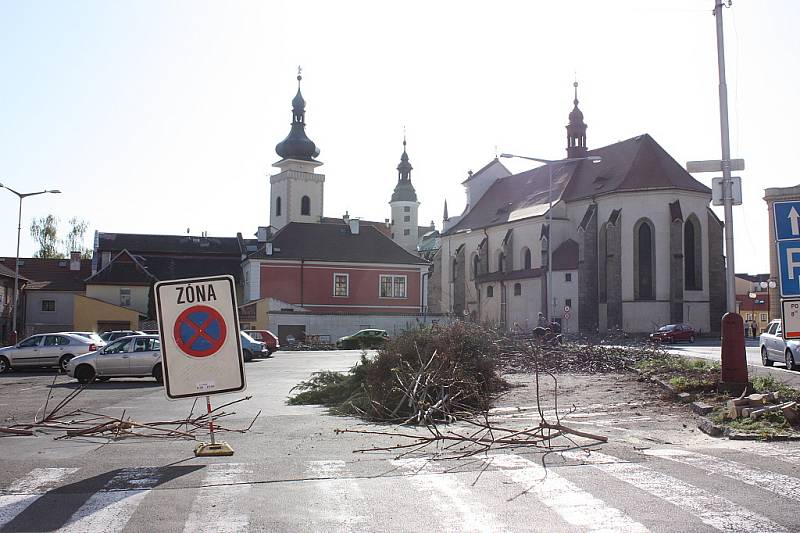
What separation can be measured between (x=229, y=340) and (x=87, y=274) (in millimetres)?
66113

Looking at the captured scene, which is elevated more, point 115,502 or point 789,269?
point 789,269

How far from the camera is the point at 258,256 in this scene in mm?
61312

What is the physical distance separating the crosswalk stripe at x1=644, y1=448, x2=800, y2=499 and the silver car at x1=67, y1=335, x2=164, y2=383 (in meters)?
17.1

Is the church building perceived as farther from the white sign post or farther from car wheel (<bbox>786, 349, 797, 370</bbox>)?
the white sign post

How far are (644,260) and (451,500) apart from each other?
5361 centimetres

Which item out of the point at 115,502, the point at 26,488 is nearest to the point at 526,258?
the point at 26,488

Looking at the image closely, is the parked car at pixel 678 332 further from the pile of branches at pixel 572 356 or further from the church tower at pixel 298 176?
the church tower at pixel 298 176

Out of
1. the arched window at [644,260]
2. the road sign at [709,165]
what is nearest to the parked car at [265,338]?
the arched window at [644,260]

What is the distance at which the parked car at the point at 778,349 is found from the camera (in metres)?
22.3

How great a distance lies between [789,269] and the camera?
10.1 metres

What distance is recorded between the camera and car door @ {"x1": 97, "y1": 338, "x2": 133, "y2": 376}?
75.8ft

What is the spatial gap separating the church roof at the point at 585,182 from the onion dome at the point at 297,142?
68.6ft

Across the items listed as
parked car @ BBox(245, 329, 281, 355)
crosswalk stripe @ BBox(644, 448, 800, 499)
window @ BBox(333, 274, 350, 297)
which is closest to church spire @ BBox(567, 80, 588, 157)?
window @ BBox(333, 274, 350, 297)

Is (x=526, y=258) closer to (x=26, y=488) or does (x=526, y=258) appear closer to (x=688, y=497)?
(x=688, y=497)
